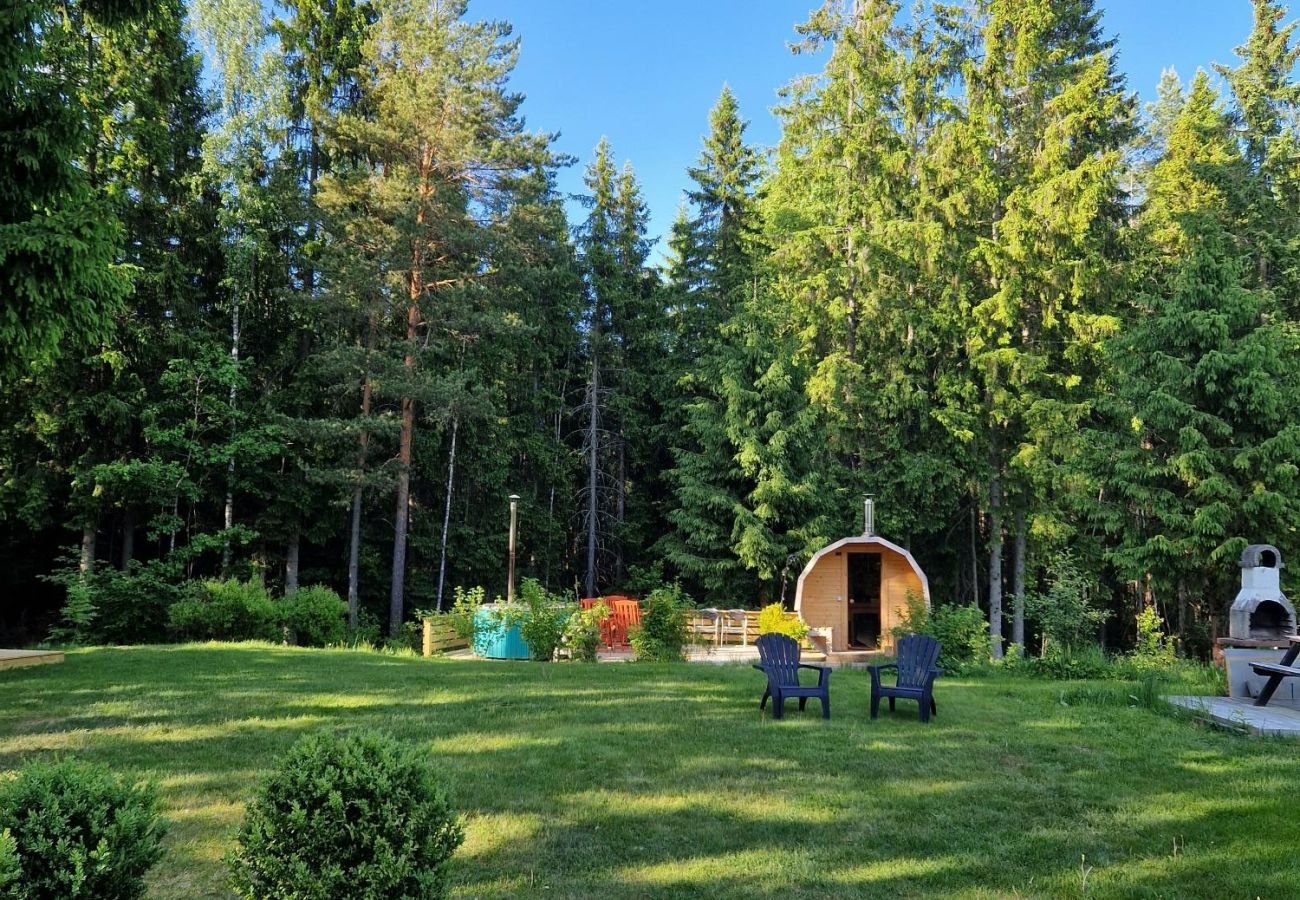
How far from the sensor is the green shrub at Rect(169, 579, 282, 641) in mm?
12195

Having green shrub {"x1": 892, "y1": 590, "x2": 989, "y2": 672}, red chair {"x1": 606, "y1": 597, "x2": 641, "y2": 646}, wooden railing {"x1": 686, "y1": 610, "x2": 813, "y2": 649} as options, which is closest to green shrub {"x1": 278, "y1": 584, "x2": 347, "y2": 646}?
red chair {"x1": 606, "y1": 597, "x2": 641, "y2": 646}

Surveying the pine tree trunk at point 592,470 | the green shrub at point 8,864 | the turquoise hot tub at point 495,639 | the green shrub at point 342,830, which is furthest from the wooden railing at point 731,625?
the green shrub at point 8,864

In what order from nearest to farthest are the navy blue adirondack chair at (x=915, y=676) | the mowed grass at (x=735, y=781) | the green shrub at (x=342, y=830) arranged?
the green shrub at (x=342, y=830)
the mowed grass at (x=735, y=781)
the navy blue adirondack chair at (x=915, y=676)

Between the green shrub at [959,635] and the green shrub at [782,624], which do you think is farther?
the green shrub at [782,624]

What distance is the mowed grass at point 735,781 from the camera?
10.4 ft

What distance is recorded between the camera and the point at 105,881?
7.13ft

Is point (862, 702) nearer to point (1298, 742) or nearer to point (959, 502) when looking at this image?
point (1298, 742)

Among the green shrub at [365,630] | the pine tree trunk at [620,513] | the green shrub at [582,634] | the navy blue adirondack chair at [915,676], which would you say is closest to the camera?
the navy blue adirondack chair at [915,676]

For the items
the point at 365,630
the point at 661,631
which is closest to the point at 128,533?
the point at 365,630

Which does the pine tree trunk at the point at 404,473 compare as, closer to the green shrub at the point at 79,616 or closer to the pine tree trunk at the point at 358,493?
the pine tree trunk at the point at 358,493

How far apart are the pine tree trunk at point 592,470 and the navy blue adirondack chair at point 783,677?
14.2 meters

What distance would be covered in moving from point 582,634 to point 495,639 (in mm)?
1783

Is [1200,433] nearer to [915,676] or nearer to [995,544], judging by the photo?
[995,544]

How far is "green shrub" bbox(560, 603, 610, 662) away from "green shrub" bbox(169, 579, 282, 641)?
5673 millimetres
